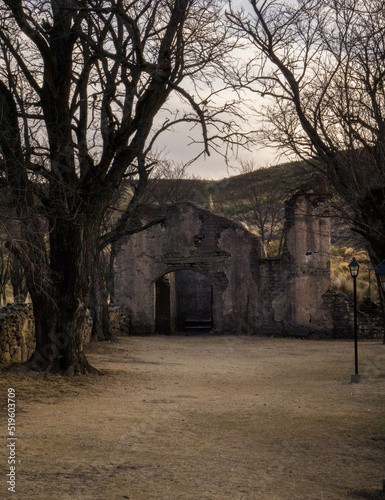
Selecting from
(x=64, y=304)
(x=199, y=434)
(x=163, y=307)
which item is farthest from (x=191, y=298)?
(x=199, y=434)

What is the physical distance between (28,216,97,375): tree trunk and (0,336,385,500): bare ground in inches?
19.6

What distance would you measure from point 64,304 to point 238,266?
11511 millimetres

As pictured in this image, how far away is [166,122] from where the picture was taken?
15.4m

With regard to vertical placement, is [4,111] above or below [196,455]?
above

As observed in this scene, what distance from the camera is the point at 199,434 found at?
705cm

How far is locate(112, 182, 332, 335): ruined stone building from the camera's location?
2075 centimetres

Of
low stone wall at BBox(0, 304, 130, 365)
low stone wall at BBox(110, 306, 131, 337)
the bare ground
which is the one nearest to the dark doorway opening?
low stone wall at BBox(110, 306, 131, 337)

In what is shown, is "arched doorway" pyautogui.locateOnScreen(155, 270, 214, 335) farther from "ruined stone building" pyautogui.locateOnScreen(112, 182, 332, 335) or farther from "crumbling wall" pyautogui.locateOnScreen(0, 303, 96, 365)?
"crumbling wall" pyautogui.locateOnScreen(0, 303, 96, 365)

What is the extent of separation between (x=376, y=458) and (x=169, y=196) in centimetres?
2892

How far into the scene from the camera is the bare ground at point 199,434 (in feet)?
16.7

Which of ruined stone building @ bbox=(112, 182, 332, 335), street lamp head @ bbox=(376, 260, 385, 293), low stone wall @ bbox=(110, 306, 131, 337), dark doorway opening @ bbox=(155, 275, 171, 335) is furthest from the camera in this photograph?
dark doorway opening @ bbox=(155, 275, 171, 335)

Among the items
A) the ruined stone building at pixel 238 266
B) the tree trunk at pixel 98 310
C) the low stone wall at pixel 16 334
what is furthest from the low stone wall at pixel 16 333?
the ruined stone building at pixel 238 266

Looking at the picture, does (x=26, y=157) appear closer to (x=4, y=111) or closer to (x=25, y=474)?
(x=4, y=111)

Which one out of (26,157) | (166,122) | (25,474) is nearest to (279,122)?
(166,122)
